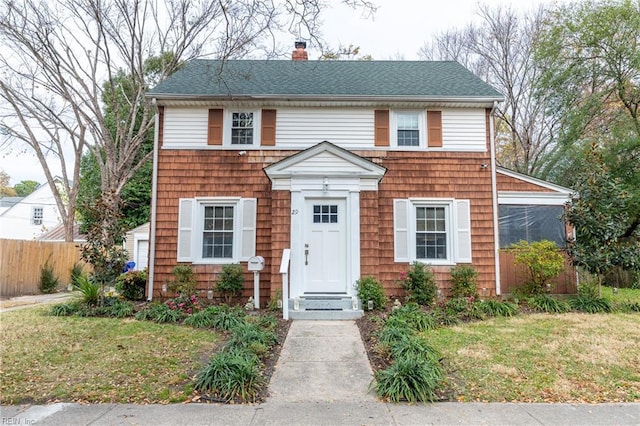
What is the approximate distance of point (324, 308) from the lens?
758 centimetres

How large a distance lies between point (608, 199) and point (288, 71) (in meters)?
8.74

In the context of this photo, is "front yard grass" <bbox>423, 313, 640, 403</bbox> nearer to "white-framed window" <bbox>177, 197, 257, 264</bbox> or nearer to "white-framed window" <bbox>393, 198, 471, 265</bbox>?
"white-framed window" <bbox>393, 198, 471, 265</bbox>

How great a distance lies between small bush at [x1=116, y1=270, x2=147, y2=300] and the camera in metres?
9.32

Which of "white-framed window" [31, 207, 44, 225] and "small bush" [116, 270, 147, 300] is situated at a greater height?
"white-framed window" [31, 207, 44, 225]

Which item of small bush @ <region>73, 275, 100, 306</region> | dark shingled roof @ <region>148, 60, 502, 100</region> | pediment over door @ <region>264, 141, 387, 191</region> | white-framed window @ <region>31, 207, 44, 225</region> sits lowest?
small bush @ <region>73, 275, 100, 306</region>

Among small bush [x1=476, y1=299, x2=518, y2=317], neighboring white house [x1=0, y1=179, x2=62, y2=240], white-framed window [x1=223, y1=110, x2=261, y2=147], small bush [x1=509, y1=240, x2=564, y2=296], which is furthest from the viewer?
neighboring white house [x1=0, y1=179, x2=62, y2=240]

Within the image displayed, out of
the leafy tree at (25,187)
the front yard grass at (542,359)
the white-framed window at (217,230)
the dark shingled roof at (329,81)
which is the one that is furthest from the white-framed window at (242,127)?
the leafy tree at (25,187)

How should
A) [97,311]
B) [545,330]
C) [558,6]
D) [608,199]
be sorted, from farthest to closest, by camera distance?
[558,6]
[608,199]
[97,311]
[545,330]

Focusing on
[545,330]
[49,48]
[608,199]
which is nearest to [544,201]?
[608,199]

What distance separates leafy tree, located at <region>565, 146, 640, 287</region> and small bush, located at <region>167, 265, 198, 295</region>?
346 inches

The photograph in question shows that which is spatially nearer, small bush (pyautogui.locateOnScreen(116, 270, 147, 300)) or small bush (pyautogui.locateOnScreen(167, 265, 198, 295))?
small bush (pyautogui.locateOnScreen(167, 265, 198, 295))

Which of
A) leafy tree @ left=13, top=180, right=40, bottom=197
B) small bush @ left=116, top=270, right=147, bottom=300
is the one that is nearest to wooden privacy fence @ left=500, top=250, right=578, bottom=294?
small bush @ left=116, top=270, right=147, bottom=300

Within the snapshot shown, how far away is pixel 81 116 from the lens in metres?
16.6

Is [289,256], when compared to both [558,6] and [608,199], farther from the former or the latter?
[558,6]
